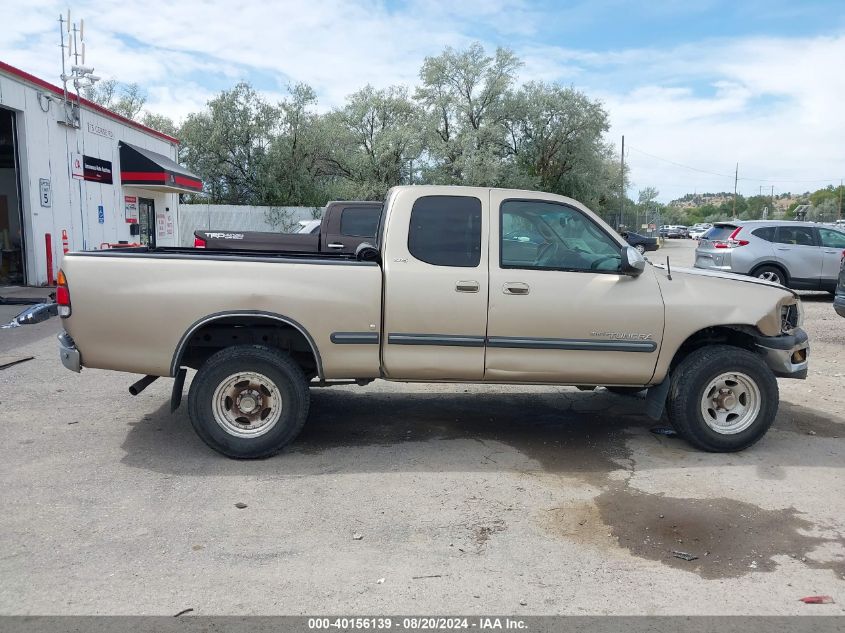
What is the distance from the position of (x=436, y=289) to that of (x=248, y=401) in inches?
63.4

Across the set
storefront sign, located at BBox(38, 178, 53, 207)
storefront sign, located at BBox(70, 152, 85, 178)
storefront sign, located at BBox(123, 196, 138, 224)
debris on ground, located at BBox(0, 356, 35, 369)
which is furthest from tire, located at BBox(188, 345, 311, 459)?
storefront sign, located at BBox(123, 196, 138, 224)

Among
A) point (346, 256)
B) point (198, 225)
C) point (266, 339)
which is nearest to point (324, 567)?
point (266, 339)

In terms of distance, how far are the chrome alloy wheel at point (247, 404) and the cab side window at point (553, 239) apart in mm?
2038

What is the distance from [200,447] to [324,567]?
7.31ft

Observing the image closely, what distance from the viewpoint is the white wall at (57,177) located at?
15477mm

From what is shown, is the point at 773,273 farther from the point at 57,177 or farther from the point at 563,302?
the point at 57,177

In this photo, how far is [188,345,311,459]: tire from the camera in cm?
518

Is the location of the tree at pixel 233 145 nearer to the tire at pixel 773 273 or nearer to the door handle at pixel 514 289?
the tire at pixel 773 273

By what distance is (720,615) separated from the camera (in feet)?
10.9

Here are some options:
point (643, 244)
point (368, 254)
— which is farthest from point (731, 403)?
point (643, 244)

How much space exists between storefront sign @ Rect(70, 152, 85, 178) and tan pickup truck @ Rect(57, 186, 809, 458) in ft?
45.7

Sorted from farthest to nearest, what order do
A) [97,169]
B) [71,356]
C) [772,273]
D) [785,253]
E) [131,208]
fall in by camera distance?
1. [131,208]
2. [97,169]
3. [772,273]
4. [785,253]
5. [71,356]

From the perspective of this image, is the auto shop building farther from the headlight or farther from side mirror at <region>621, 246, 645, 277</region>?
the headlight

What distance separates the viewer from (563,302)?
5320 millimetres
